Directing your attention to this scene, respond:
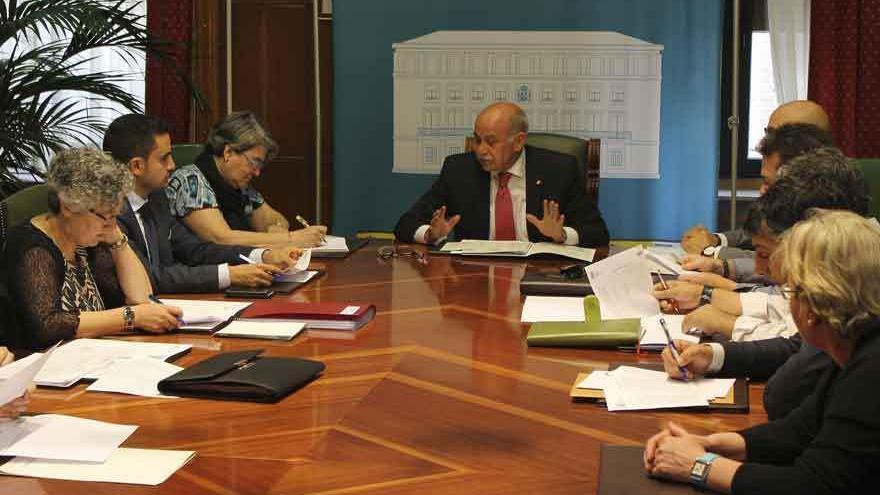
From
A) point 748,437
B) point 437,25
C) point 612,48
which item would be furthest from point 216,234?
point 748,437

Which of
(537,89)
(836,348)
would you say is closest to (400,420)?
(836,348)

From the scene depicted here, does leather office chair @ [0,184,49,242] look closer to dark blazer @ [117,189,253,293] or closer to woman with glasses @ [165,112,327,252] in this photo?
dark blazer @ [117,189,253,293]

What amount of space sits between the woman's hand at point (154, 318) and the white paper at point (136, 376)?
0.33 m

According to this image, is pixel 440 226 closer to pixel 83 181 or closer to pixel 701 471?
pixel 83 181

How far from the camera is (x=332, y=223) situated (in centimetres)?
594

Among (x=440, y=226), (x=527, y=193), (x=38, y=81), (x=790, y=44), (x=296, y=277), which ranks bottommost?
(x=296, y=277)

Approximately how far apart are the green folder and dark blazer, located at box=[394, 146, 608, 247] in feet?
6.19

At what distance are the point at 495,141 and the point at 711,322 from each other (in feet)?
7.04

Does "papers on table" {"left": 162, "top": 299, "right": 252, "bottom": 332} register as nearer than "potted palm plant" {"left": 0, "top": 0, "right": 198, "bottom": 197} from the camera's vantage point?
Yes

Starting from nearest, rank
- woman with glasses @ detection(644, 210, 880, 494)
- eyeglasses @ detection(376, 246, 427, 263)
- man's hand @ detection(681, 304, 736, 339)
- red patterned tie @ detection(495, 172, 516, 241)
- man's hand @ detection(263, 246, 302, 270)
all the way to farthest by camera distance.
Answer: woman with glasses @ detection(644, 210, 880, 494), man's hand @ detection(681, 304, 736, 339), man's hand @ detection(263, 246, 302, 270), eyeglasses @ detection(376, 246, 427, 263), red patterned tie @ detection(495, 172, 516, 241)

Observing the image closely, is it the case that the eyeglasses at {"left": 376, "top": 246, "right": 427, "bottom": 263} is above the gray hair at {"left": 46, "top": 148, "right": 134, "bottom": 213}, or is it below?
below

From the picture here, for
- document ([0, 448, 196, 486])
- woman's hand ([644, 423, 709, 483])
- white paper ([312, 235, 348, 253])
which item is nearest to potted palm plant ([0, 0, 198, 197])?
white paper ([312, 235, 348, 253])

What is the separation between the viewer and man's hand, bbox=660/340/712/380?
2.31m

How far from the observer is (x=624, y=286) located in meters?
3.00
